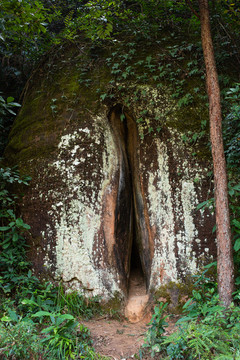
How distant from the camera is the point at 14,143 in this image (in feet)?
18.9

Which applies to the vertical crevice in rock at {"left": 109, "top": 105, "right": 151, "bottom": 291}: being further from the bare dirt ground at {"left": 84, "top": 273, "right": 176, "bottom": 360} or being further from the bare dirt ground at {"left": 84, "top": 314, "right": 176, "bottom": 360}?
the bare dirt ground at {"left": 84, "top": 314, "right": 176, "bottom": 360}

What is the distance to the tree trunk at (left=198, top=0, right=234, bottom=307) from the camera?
3400 millimetres

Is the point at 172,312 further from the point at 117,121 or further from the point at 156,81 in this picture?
the point at 156,81

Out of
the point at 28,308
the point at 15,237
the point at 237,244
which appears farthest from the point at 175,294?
the point at 15,237

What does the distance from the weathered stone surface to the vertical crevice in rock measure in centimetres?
2

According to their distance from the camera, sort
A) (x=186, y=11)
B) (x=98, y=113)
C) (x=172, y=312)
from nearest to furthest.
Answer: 1. (x=172, y=312)
2. (x=98, y=113)
3. (x=186, y=11)

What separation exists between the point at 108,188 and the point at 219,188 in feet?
7.09

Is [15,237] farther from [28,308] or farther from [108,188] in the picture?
[108,188]

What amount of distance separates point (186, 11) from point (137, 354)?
6455 millimetres

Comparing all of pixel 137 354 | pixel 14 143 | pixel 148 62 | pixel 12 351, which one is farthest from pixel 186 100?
pixel 12 351

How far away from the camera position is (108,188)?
207 inches

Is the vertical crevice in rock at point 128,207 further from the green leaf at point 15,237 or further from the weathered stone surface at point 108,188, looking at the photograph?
the green leaf at point 15,237

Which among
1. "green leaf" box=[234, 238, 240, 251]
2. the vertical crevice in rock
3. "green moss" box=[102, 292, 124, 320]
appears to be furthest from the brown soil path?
"green leaf" box=[234, 238, 240, 251]

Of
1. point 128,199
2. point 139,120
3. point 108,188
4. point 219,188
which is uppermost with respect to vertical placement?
point 139,120
